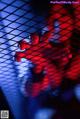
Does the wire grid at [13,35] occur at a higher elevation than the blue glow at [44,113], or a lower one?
higher

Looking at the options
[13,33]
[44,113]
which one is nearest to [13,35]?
[13,33]

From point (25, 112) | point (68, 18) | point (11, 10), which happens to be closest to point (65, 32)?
point (68, 18)

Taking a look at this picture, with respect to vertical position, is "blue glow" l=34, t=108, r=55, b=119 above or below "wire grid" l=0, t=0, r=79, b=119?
below

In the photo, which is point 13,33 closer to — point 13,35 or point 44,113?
point 13,35

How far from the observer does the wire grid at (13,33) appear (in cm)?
107

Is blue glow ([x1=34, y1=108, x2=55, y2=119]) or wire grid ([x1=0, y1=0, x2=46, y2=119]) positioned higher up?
wire grid ([x1=0, y1=0, x2=46, y2=119])

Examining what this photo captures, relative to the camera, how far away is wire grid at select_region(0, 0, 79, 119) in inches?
42.1

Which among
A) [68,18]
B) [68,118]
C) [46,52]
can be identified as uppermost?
[68,18]

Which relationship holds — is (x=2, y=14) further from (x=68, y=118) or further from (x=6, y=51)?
(x=68, y=118)

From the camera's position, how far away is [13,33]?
111 cm

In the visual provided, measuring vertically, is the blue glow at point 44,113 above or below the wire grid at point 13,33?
below

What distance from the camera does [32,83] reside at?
115cm

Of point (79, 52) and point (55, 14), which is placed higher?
point (55, 14)

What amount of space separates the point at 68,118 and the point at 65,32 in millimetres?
296
